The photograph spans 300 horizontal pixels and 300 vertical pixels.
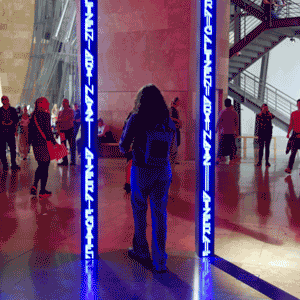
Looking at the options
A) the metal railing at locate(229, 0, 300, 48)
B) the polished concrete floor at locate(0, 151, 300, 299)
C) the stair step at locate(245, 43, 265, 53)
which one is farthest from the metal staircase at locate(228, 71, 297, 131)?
the polished concrete floor at locate(0, 151, 300, 299)

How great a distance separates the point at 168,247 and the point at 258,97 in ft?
47.6

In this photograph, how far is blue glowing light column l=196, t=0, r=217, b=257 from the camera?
389 centimetres

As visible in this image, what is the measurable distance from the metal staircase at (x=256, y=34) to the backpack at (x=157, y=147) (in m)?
13.2

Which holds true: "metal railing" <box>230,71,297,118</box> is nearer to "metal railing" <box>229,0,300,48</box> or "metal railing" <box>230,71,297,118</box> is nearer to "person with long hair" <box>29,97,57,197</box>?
"metal railing" <box>229,0,300,48</box>

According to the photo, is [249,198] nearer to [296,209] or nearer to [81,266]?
[296,209]

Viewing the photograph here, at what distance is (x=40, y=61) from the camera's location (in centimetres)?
1809

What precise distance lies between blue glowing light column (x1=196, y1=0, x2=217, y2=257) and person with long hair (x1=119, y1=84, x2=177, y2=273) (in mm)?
314

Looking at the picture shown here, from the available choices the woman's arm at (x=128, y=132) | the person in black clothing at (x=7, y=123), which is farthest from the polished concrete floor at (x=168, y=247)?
the person in black clothing at (x=7, y=123)

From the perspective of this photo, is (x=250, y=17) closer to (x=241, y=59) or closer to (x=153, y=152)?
(x=241, y=59)

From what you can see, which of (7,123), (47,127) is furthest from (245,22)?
(47,127)

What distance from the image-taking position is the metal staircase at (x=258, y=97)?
1690 centimetres

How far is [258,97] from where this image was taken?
18.0 m

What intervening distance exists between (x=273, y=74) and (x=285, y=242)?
14623 mm

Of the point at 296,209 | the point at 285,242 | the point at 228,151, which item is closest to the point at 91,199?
the point at 285,242
